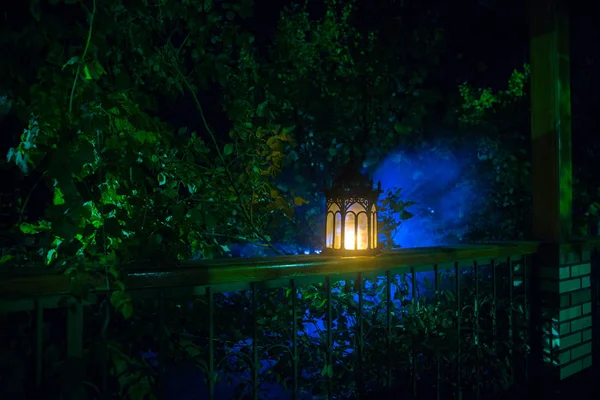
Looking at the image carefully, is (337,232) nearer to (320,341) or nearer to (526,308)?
(320,341)

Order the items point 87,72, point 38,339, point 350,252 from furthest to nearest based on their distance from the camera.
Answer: point 350,252 < point 87,72 < point 38,339

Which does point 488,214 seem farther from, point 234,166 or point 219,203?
point 219,203

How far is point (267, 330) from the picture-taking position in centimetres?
343

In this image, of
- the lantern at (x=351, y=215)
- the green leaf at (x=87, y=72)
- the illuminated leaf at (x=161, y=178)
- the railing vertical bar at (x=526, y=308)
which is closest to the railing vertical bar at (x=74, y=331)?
the green leaf at (x=87, y=72)

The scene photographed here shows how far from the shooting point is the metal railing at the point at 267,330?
6.39ft

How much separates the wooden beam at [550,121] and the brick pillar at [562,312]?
0.18m

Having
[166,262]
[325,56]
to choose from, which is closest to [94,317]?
[166,262]

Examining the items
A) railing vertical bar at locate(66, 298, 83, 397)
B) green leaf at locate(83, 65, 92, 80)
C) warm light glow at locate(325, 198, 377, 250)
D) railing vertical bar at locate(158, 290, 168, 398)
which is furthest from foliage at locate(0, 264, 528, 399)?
green leaf at locate(83, 65, 92, 80)

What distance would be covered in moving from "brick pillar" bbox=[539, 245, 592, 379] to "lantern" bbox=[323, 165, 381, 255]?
1.75m

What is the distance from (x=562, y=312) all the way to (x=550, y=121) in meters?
1.45

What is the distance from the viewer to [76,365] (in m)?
1.88

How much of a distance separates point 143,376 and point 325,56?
202 inches

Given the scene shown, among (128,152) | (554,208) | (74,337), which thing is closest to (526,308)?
(554,208)

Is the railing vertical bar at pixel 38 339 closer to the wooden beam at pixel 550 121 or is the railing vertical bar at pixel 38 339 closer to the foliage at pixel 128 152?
the foliage at pixel 128 152
